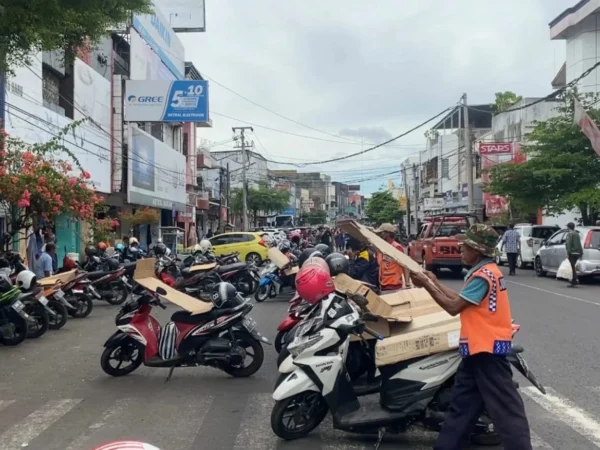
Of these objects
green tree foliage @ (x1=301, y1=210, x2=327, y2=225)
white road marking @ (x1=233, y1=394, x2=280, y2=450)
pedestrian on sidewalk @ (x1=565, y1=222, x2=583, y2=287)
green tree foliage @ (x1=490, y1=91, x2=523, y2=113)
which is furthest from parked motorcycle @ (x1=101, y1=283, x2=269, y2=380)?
green tree foliage @ (x1=301, y1=210, x2=327, y2=225)

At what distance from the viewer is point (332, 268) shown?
25.4 ft

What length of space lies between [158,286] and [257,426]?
7.75 feet

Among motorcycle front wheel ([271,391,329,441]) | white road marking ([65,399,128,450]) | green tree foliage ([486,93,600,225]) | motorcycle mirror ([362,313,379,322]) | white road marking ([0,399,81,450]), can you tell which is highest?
green tree foliage ([486,93,600,225])

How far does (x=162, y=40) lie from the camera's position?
123 ft

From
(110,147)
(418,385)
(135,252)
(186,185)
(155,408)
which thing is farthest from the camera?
(186,185)

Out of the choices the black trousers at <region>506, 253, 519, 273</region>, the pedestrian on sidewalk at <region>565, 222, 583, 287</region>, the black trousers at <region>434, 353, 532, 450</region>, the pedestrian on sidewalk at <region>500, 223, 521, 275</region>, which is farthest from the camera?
the black trousers at <region>506, 253, 519, 273</region>

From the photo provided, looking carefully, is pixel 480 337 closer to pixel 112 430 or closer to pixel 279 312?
pixel 112 430

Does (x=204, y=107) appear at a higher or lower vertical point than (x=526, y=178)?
higher

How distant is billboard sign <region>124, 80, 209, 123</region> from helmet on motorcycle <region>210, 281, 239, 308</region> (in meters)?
22.4

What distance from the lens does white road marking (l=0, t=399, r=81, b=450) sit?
18.0 ft

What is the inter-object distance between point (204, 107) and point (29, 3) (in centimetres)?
2252

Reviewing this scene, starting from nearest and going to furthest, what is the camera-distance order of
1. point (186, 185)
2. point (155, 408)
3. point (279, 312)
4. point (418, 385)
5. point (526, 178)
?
point (418, 385) → point (155, 408) → point (279, 312) → point (526, 178) → point (186, 185)

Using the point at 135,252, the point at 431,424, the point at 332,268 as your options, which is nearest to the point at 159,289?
the point at 332,268

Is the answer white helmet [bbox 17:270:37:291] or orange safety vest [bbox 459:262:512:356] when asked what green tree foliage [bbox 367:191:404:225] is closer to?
white helmet [bbox 17:270:37:291]
